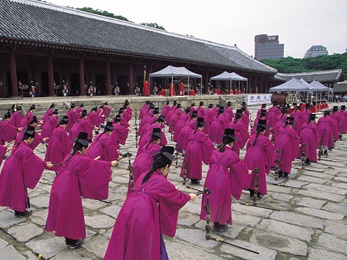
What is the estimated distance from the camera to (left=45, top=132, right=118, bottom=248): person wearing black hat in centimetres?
446

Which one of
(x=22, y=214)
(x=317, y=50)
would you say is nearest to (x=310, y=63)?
(x=22, y=214)

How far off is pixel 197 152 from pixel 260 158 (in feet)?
4.94

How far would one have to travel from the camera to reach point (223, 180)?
511 centimetres

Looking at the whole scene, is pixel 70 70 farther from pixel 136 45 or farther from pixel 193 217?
pixel 193 217

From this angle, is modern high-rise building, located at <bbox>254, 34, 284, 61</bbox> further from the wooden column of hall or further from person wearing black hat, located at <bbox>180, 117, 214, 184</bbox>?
person wearing black hat, located at <bbox>180, 117, 214, 184</bbox>

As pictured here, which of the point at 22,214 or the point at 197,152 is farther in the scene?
the point at 197,152

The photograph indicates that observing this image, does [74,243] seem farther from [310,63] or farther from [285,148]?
[310,63]

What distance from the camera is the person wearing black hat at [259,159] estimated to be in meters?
6.52

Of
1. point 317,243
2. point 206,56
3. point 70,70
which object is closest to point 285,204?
point 317,243

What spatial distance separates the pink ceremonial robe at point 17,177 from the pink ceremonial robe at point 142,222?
9.39 ft

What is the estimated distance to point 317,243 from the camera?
476cm

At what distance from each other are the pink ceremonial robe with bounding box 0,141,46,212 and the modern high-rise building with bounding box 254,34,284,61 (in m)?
157

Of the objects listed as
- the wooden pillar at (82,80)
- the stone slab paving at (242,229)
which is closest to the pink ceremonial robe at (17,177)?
the stone slab paving at (242,229)

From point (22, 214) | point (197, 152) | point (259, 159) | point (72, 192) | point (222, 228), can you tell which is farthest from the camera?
point (197, 152)
